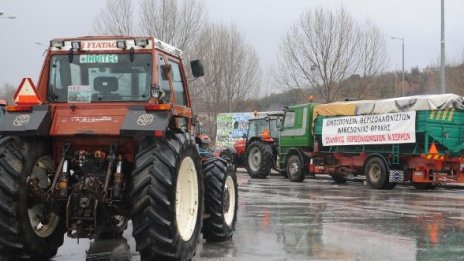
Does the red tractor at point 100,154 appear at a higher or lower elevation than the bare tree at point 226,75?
lower

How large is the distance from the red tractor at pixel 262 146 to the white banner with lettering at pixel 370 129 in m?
3.51

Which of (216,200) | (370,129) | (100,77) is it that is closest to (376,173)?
(370,129)

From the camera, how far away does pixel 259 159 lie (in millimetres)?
25469

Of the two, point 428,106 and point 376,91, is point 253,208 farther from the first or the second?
point 376,91

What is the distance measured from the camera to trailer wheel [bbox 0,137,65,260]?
6.50 meters

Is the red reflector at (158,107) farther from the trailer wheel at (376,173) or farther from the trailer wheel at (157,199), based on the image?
the trailer wheel at (376,173)

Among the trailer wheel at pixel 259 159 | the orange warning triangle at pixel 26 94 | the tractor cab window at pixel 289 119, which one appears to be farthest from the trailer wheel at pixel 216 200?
→ the trailer wheel at pixel 259 159

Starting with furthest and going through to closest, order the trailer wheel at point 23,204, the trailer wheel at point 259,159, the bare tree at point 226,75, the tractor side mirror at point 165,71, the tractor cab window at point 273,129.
A: the bare tree at point 226,75 < the tractor cab window at point 273,129 < the trailer wheel at point 259,159 < the tractor side mirror at point 165,71 < the trailer wheel at point 23,204

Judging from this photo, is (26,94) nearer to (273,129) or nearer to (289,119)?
(289,119)

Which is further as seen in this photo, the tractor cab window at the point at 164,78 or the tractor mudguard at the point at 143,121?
the tractor cab window at the point at 164,78

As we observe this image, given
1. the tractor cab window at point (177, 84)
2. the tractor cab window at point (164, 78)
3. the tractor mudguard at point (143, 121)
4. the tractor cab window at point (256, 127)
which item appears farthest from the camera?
the tractor cab window at point (256, 127)

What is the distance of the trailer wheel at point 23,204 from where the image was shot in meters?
6.50

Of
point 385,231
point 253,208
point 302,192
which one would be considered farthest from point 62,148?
point 302,192

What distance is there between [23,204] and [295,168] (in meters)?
17.4
